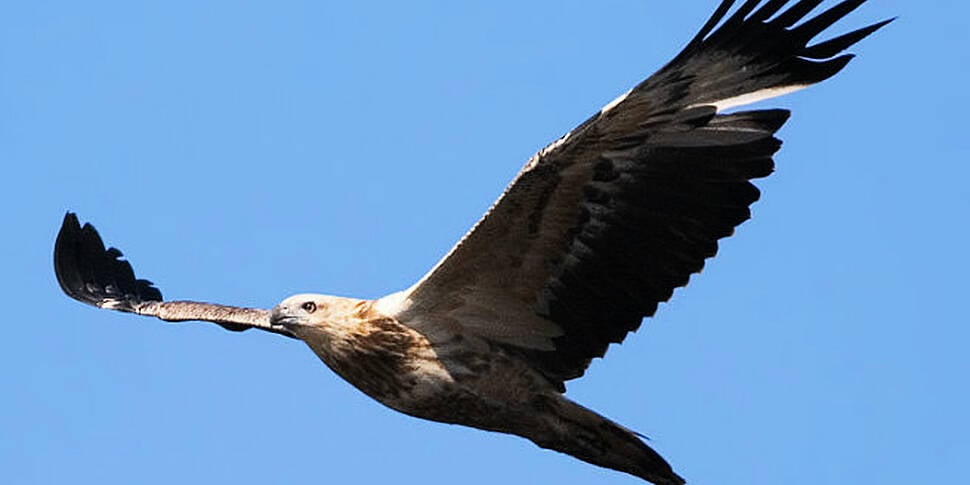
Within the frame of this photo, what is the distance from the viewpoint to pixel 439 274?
12211 mm

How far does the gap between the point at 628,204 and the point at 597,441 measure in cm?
151

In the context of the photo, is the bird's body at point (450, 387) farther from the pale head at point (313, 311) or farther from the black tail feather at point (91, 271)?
the black tail feather at point (91, 271)

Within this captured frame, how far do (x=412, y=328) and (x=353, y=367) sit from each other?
0.44 m

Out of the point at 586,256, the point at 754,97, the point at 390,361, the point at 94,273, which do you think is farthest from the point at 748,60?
the point at 94,273

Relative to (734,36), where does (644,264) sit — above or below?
below

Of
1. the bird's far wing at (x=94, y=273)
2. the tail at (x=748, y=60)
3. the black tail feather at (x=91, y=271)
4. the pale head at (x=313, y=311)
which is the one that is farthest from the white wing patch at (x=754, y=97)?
the black tail feather at (x=91, y=271)

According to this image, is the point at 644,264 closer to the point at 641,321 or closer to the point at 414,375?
the point at 641,321

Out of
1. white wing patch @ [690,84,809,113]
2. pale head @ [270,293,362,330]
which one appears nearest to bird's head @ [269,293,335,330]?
pale head @ [270,293,362,330]

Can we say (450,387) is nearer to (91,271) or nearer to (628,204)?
(628,204)

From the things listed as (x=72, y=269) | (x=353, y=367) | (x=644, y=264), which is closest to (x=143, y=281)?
(x=72, y=269)

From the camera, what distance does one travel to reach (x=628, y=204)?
12.1m

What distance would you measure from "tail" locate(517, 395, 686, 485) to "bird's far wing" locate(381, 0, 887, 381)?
0.41 m

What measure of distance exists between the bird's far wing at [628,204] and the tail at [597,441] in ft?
1.34

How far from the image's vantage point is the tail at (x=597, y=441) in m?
12.3
